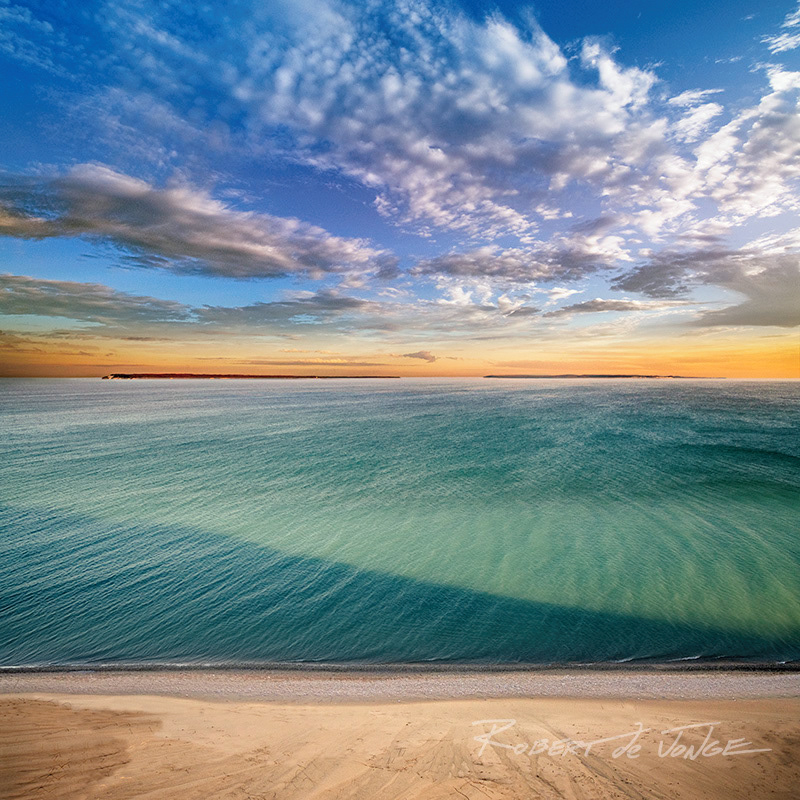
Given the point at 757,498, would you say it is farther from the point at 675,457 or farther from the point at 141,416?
the point at 141,416

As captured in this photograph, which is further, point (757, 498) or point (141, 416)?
point (141, 416)

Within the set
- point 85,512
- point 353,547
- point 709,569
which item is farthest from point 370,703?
point 85,512

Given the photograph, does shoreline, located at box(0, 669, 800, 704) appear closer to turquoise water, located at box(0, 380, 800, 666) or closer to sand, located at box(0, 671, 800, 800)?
sand, located at box(0, 671, 800, 800)

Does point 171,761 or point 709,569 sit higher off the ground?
point 171,761

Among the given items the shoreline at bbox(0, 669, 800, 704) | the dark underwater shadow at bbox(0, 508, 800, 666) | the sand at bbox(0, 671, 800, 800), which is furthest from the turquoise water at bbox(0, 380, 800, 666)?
the sand at bbox(0, 671, 800, 800)

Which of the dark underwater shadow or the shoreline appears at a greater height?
the shoreline

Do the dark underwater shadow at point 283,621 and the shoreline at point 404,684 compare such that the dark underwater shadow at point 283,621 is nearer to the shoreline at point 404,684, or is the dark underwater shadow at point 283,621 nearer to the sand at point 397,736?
the shoreline at point 404,684

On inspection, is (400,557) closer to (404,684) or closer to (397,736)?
(404,684)
